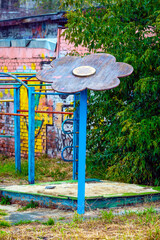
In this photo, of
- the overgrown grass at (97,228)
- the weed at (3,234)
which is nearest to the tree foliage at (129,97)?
the overgrown grass at (97,228)

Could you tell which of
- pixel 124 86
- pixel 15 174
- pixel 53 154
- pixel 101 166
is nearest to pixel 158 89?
pixel 124 86

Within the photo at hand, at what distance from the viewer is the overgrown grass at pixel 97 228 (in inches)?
157

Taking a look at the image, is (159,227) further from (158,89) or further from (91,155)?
(91,155)

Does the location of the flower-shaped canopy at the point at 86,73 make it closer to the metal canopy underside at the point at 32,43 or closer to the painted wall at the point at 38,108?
the painted wall at the point at 38,108

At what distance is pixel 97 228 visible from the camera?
432 cm

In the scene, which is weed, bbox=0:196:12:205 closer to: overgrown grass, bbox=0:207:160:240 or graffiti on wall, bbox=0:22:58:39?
overgrown grass, bbox=0:207:160:240

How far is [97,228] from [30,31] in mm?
9051

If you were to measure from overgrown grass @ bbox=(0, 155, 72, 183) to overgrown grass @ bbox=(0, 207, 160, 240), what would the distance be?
3.49 m

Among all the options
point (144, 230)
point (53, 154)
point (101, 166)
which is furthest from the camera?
point (53, 154)

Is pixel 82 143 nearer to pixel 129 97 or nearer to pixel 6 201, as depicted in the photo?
pixel 6 201

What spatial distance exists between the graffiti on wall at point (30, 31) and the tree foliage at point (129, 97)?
4332 millimetres

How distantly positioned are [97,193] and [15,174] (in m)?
3.29

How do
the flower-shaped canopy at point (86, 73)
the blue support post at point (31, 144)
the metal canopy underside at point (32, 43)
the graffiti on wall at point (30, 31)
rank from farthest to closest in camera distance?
the graffiti on wall at point (30, 31), the metal canopy underside at point (32, 43), the blue support post at point (31, 144), the flower-shaped canopy at point (86, 73)

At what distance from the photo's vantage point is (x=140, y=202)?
5762 millimetres
